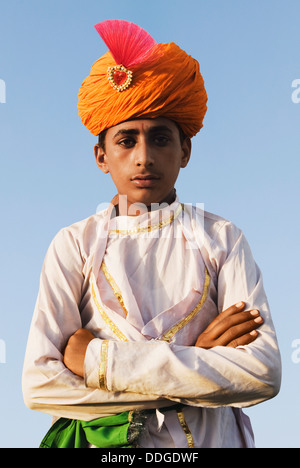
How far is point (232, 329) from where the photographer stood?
3.10 meters

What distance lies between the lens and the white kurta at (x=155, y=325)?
114 inches

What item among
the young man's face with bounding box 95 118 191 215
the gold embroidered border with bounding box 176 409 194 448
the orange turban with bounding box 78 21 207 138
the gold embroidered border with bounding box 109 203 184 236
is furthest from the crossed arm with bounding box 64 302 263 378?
the orange turban with bounding box 78 21 207 138

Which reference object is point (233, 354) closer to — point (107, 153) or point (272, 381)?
point (272, 381)

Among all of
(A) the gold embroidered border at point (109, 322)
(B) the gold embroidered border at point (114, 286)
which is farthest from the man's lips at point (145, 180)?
(A) the gold embroidered border at point (109, 322)

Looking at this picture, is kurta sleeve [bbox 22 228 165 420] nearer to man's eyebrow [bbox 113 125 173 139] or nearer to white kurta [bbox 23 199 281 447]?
white kurta [bbox 23 199 281 447]

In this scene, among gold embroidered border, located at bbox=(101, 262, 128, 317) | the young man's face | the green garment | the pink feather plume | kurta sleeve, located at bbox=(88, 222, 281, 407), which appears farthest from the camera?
the pink feather plume

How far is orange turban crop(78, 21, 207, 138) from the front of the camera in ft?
11.1

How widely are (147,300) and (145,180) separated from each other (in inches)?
25.2

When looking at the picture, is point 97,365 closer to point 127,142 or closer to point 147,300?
point 147,300

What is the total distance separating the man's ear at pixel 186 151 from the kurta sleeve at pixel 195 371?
1.14 m

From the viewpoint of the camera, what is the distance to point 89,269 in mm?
3379

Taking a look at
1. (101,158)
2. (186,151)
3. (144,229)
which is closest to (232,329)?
(144,229)

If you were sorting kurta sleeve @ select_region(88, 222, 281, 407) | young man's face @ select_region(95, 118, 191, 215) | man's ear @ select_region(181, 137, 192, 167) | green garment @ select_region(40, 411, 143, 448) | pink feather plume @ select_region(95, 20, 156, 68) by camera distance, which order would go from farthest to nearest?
man's ear @ select_region(181, 137, 192, 167) → pink feather plume @ select_region(95, 20, 156, 68) → young man's face @ select_region(95, 118, 191, 215) → green garment @ select_region(40, 411, 143, 448) → kurta sleeve @ select_region(88, 222, 281, 407)
